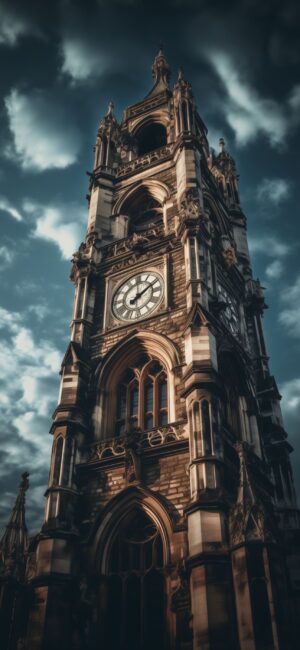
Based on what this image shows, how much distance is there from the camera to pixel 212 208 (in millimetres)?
29078

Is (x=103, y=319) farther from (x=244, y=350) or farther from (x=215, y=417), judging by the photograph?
(x=215, y=417)

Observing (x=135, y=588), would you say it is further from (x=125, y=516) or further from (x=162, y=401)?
(x=162, y=401)

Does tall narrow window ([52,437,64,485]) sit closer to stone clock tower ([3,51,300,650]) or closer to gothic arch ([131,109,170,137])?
stone clock tower ([3,51,300,650])

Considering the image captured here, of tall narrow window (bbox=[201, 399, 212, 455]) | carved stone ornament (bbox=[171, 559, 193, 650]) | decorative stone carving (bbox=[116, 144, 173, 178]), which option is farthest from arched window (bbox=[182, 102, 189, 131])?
carved stone ornament (bbox=[171, 559, 193, 650])

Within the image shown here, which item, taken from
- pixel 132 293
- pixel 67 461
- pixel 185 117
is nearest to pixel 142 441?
pixel 67 461

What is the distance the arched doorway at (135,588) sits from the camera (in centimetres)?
1506

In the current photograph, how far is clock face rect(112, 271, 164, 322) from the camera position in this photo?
22.1 m

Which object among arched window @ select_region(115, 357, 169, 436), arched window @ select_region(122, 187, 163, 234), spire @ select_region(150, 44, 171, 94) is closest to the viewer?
arched window @ select_region(115, 357, 169, 436)

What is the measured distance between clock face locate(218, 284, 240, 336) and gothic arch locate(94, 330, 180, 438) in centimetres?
300

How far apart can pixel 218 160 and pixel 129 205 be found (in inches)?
388

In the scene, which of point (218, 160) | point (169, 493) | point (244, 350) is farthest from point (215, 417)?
point (218, 160)

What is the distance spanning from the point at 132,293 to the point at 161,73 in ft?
71.5

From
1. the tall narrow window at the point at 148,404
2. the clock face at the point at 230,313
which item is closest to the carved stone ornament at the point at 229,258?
the clock face at the point at 230,313

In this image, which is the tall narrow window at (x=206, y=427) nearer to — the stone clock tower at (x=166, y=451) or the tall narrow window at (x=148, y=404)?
the stone clock tower at (x=166, y=451)
